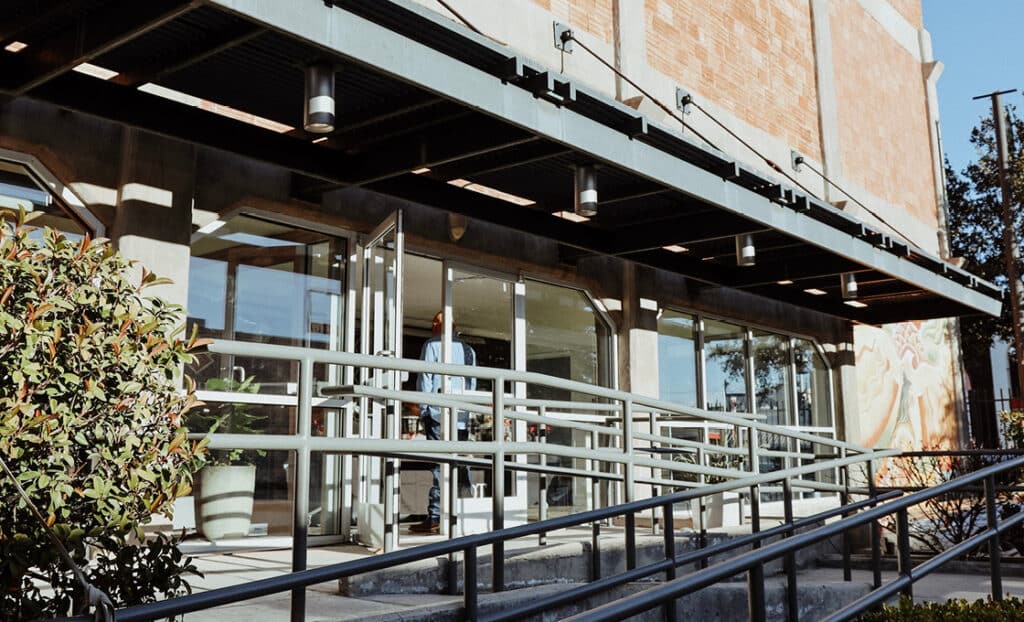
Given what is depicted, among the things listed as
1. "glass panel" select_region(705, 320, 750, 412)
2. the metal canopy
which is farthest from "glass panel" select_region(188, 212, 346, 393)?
"glass panel" select_region(705, 320, 750, 412)

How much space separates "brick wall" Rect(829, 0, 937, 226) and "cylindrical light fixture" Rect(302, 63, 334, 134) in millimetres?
11873

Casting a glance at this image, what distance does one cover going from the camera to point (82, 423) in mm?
3205

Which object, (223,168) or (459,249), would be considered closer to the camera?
(223,168)

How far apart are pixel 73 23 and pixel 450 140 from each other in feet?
7.95

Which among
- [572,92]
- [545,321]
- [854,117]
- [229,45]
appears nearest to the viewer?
[229,45]

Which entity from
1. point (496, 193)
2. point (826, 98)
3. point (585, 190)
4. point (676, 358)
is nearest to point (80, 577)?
point (585, 190)

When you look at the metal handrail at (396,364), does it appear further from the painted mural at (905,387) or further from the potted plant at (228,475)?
the painted mural at (905,387)

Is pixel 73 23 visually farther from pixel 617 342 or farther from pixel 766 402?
pixel 766 402

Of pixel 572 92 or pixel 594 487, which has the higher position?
pixel 572 92

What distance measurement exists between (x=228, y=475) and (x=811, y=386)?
33.8ft

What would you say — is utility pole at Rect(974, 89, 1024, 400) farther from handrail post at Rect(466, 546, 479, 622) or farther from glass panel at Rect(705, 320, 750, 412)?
handrail post at Rect(466, 546, 479, 622)

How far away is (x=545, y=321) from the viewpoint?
10.1 meters

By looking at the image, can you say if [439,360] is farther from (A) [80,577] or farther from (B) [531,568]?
(A) [80,577]

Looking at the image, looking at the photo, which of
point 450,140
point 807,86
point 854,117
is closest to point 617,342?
point 450,140
